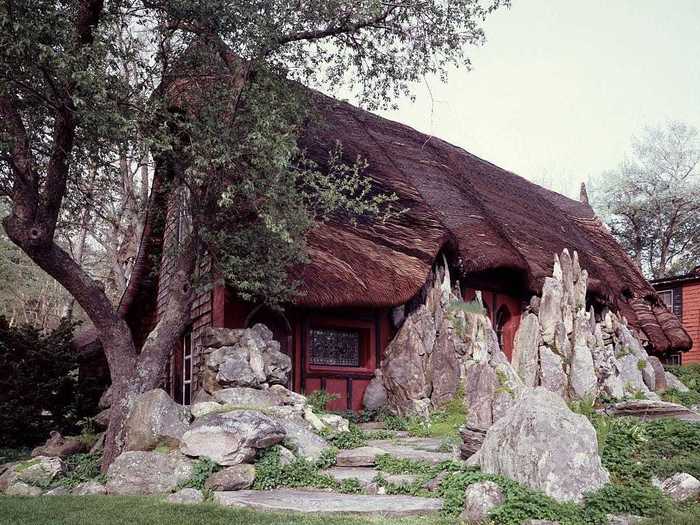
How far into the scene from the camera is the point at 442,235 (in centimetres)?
1482

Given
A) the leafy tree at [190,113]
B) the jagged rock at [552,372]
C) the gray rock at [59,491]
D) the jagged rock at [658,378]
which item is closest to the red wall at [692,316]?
the jagged rock at [658,378]

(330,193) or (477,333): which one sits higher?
(330,193)

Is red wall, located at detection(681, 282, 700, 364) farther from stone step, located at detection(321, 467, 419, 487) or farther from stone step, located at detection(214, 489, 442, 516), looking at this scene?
stone step, located at detection(214, 489, 442, 516)

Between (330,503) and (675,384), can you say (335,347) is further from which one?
(675,384)

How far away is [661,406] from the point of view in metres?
11.4

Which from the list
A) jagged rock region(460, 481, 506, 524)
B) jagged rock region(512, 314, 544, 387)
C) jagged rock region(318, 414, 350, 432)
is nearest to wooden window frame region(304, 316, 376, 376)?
jagged rock region(318, 414, 350, 432)

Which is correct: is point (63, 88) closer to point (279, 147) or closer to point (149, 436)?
point (279, 147)

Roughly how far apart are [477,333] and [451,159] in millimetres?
8839

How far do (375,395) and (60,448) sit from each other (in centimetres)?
572

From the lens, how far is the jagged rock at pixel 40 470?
954 centimetres

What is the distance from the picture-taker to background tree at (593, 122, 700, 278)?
3703cm

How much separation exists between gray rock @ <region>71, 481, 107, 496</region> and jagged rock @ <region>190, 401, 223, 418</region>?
1.62 meters

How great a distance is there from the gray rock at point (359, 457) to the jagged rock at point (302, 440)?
30cm

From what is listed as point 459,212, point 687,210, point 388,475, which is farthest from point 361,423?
point 687,210
